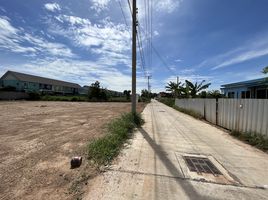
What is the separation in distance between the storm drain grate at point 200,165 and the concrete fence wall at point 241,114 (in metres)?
3.13

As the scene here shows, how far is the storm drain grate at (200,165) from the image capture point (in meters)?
4.22

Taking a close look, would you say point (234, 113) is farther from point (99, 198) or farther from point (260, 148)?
point (99, 198)

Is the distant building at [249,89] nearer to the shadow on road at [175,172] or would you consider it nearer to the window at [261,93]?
the window at [261,93]

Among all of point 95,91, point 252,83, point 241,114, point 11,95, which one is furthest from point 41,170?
point 95,91

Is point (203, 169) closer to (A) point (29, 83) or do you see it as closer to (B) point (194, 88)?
(B) point (194, 88)

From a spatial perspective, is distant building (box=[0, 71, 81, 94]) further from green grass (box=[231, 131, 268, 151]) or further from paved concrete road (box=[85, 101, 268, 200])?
green grass (box=[231, 131, 268, 151])

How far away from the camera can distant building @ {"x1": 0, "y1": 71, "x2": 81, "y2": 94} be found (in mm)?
52572

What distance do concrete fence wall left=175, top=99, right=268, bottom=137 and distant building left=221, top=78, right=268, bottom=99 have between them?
501 centimetres

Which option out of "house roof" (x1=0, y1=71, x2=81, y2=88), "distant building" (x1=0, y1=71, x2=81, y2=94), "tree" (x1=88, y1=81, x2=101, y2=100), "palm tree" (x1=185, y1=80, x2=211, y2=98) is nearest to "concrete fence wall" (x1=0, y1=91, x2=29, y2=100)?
"distant building" (x1=0, y1=71, x2=81, y2=94)

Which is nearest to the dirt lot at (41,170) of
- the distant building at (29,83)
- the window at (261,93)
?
the window at (261,93)

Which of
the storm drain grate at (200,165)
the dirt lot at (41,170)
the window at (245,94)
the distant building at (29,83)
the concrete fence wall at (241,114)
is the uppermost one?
the distant building at (29,83)

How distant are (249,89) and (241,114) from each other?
1143 centimetres

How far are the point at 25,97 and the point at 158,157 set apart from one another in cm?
4732

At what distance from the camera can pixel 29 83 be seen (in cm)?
5588
